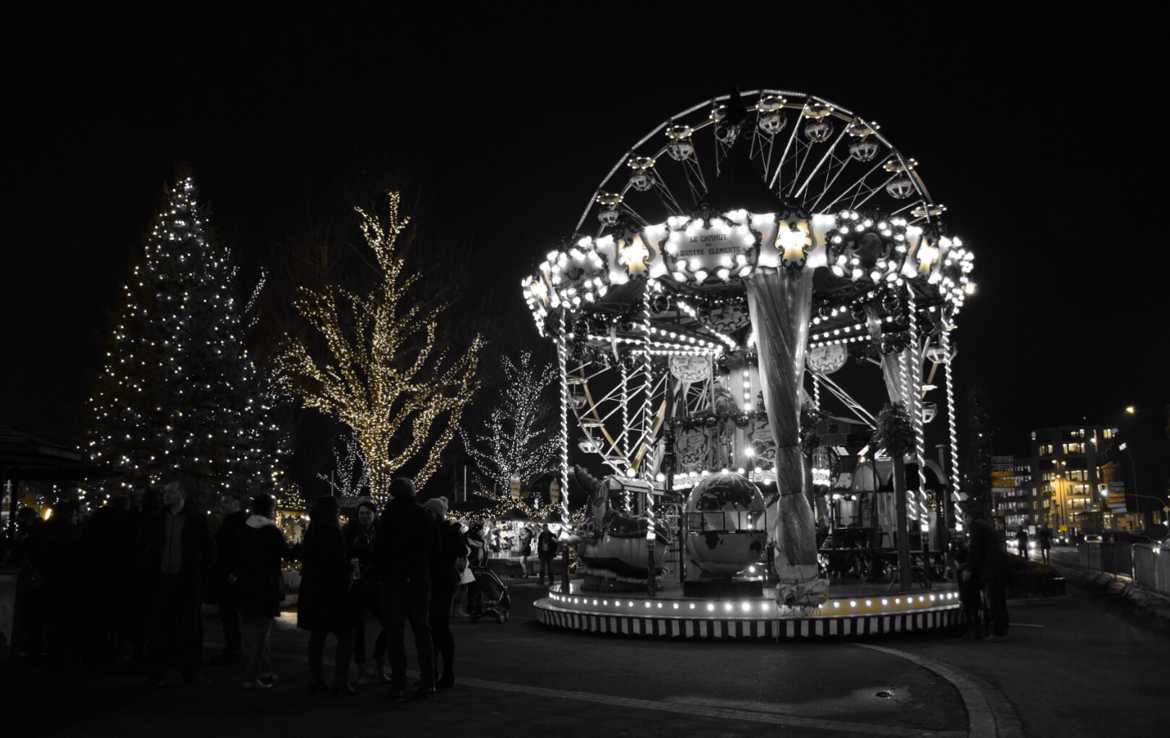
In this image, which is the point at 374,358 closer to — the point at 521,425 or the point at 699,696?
the point at 521,425

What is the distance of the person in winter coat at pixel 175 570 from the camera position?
926 centimetres

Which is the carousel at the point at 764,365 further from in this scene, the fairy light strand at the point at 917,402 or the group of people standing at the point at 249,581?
the group of people standing at the point at 249,581

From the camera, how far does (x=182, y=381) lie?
24.4 m

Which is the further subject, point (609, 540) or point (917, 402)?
point (917, 402)

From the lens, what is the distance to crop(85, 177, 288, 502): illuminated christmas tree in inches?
945

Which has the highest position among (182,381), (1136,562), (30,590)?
(182,381)

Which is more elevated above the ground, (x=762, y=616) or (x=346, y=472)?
(x=346, y=472)

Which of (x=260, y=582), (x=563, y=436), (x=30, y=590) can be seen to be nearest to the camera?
(x=260, y=582)

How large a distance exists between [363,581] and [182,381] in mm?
17569

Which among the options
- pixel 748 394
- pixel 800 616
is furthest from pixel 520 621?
pixel 748 394

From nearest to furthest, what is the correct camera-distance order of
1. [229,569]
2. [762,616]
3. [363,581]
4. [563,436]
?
[363,581] → [229,569] → [762,616] → [563,436]

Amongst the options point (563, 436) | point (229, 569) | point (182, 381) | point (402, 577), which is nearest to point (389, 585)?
point (402, 577)

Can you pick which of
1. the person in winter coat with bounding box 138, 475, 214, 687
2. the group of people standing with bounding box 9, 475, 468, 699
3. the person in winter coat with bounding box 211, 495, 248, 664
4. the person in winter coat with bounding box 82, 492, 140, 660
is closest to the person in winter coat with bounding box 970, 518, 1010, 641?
the group of people standing with bounding box 9, 475, 468, 699

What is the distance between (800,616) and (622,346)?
40.2ft
